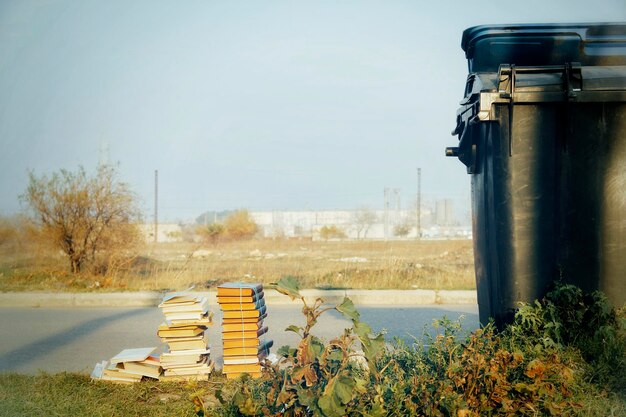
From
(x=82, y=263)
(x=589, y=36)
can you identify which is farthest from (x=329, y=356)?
(x=82, y=263)

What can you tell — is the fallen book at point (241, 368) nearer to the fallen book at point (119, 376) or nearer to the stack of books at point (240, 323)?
the stack of books at point (240, 323)

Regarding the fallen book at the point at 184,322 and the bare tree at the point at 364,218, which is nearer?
the fallen book at the point at 184,322

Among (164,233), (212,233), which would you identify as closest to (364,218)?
(164,233)

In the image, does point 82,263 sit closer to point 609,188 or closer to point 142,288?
point 142,288

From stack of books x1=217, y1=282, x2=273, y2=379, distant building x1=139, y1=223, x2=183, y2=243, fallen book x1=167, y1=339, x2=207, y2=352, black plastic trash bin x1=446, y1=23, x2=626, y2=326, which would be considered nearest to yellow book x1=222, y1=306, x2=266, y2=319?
stack of books x1=217, y1=282, x2=273, y2=379

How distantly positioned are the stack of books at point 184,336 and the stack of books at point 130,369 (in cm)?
10

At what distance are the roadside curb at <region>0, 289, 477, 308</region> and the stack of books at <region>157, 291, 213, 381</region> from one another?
598cm

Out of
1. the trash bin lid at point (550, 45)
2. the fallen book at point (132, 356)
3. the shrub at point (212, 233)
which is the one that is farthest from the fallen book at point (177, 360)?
the shrub at point (212, 233)

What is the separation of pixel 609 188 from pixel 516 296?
1.16 m

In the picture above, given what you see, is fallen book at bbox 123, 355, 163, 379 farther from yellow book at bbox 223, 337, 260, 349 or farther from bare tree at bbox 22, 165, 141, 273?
bare tree at bbox 22, 165, 141, 273

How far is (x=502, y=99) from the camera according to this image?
16.7 feet

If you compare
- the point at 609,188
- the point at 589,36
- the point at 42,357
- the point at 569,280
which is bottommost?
the point at 42,357

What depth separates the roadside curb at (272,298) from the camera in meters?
11.5

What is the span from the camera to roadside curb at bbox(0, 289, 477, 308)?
453 inches
